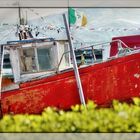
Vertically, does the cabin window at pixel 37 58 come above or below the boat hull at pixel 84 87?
above

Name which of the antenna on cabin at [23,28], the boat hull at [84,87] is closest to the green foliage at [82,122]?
the boat hull at [84,87]

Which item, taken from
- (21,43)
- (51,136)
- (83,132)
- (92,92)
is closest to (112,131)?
(83,132)

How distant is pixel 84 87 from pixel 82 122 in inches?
67.7

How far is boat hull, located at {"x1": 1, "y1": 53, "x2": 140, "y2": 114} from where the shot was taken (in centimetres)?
441

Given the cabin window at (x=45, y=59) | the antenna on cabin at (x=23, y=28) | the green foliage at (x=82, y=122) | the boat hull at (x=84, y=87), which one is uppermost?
the antenna on cabin at (x=23, y=28)

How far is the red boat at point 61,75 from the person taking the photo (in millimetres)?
4422

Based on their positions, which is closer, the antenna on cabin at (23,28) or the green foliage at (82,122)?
the green foliage at (82,122)

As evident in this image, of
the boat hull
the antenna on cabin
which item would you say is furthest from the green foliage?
the antenna on cabin

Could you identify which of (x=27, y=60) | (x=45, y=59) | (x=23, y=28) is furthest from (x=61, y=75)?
(x=23, y=28)

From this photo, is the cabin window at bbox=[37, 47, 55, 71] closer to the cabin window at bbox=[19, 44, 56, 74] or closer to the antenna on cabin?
the cabin window at bbox=[19, 44, 56, 74]

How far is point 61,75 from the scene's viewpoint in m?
4.48

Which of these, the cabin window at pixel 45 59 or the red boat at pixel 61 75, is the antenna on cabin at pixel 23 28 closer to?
the red boat at pixel 61 75

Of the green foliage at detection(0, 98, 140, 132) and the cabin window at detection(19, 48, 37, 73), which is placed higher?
the cabin window at detection(19, 48, 37, 73)
